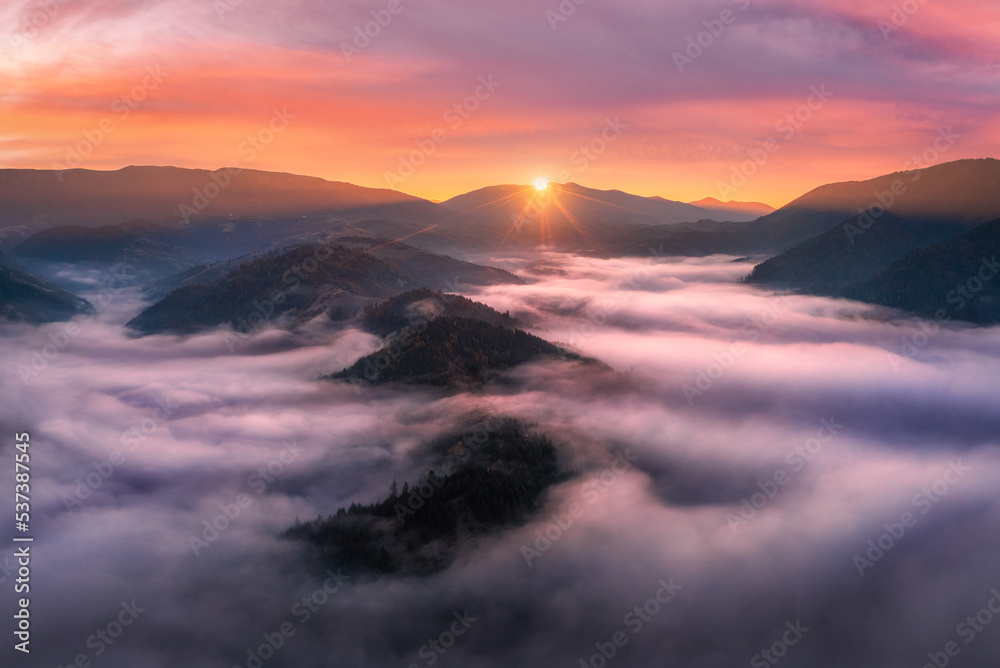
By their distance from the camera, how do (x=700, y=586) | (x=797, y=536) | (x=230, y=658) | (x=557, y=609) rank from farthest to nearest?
(x=797, y=536) → (x=700, y=586) → (x=557, y=609) → (x=230, y=658)

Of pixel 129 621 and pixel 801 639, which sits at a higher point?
pixel 129 621

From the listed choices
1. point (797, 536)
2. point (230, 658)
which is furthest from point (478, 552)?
point (797, 536)

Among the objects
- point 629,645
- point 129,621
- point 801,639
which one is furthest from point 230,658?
point 801,639

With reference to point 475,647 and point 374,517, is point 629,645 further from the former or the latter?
point 374,517

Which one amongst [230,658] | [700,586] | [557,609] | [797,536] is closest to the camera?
[230,658]

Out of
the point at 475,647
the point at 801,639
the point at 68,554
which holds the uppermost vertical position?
the point at 68,554

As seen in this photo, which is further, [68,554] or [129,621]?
[68,554]

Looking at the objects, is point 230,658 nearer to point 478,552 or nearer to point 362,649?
point 362,649
